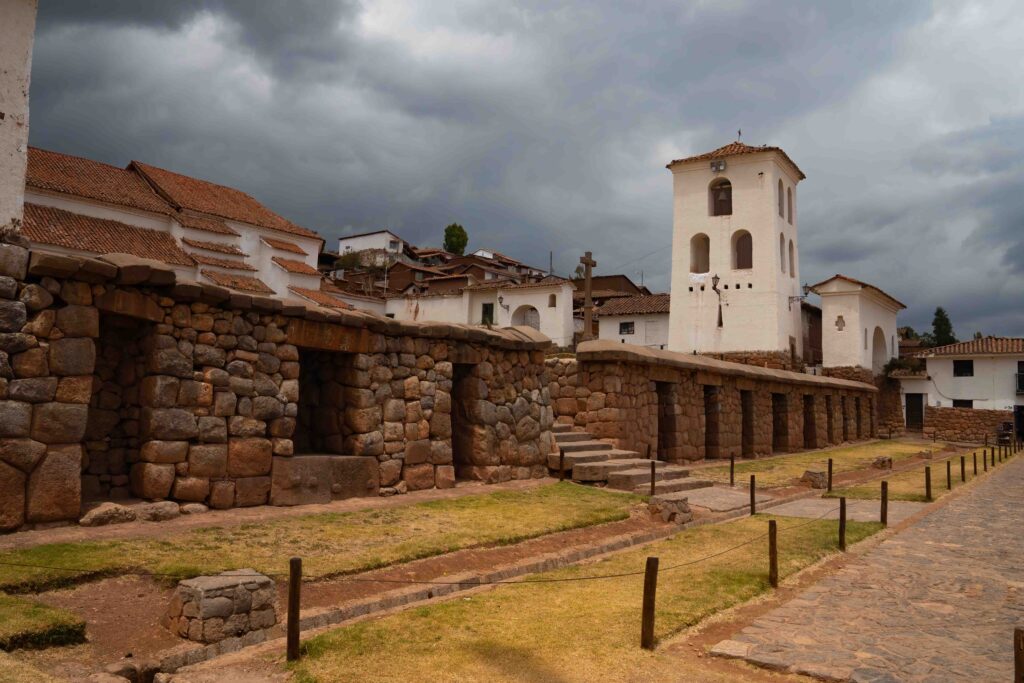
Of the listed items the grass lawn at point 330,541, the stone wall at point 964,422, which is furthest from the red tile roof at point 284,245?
the stone wall at point 964,422

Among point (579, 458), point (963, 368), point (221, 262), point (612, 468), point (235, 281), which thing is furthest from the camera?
point (963, 368)

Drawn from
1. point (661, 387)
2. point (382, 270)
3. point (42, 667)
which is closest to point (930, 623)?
point (42, 667)

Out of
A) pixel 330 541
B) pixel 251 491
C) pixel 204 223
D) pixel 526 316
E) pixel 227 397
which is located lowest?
pixel 330 541

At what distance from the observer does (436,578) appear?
7195 millimetres

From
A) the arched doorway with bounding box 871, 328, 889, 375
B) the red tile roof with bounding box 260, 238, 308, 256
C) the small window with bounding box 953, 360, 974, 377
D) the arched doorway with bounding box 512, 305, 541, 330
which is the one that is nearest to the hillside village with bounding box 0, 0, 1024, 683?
the red tile roof with bounding box 260, 238, 308, 256

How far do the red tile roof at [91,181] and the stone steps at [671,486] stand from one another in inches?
992

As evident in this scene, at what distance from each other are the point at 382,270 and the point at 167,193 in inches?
985

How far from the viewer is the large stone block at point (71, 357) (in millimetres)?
7445

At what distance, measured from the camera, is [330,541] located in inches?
306

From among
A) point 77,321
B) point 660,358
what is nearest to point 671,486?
point 660,358

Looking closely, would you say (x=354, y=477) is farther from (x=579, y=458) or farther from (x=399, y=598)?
(x=579, y=458)

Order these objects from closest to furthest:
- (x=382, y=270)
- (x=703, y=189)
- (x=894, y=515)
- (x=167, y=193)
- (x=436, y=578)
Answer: (x=436, y=578)
(x=894, y=515)
(x=167, y=193)
(x=703, y=189)
(x=382, y=270)

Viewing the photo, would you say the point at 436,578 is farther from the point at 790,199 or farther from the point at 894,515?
the point at 790,199

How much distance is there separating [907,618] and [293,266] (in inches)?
1234
